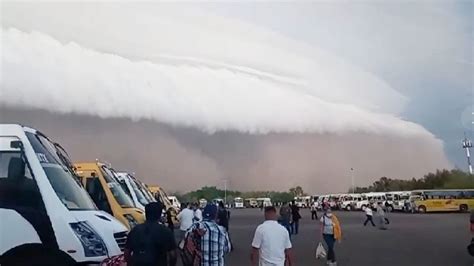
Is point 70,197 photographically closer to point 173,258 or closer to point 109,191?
point 173,258

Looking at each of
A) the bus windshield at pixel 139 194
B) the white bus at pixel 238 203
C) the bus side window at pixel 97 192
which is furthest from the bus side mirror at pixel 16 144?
the white bus at pixel 238 203

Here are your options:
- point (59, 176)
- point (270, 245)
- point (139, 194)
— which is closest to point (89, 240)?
point (59, 176)

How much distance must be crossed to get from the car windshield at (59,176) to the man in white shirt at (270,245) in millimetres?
2536

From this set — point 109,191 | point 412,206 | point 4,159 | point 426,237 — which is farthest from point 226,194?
point 4,159

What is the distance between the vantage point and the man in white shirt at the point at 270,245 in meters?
8.32

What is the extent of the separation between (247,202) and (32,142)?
368ft

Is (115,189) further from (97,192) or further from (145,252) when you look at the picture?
(145,252)

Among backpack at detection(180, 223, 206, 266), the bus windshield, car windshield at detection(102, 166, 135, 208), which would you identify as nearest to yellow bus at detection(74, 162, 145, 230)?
car windshield at detection(102, 166, 135, 208)

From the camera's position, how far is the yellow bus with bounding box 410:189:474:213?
196 feet

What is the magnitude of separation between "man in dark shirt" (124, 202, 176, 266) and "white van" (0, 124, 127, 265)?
83cm

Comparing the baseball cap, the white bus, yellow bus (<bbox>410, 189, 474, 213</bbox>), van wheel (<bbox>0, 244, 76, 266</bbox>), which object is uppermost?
the white bus

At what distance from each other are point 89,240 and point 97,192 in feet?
Result: 26.1

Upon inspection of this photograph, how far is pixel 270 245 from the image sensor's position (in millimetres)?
8336

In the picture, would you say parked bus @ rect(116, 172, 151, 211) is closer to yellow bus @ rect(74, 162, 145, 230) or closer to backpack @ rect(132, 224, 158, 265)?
yellow bus @ rect(74, 162, 145, 230)
